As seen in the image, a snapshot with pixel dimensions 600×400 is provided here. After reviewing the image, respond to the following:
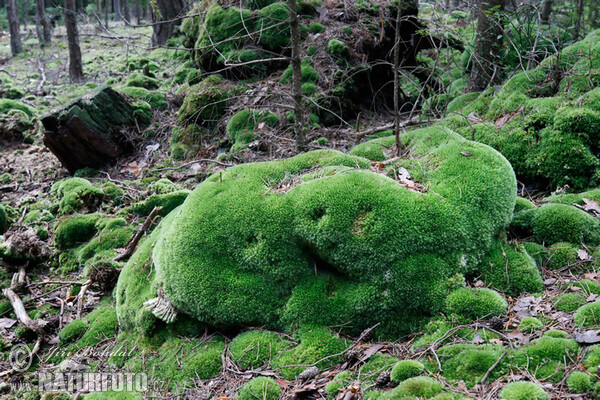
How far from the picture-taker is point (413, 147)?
4.86m

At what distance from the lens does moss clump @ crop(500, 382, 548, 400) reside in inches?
90.5

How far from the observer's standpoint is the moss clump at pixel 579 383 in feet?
7.64

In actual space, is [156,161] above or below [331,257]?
below

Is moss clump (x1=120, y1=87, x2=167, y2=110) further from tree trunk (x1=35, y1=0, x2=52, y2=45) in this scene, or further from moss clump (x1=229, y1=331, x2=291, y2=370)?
tree trunk (x1=35, y1=0, x2=52, y2=45)

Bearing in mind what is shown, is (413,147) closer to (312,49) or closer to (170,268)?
(170,268)

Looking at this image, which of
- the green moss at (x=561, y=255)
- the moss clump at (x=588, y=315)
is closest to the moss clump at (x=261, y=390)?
the moss clump at (x=588, y=315)

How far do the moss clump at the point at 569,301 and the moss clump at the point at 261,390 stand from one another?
86.6 inches

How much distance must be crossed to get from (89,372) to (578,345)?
401 cm

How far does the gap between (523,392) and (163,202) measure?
529cm

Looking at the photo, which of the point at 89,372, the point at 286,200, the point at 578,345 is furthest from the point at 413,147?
the point at 89,372

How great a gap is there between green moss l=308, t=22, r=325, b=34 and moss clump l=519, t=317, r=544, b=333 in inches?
298

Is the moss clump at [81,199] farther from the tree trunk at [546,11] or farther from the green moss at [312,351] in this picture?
the tree trunk at [546,11]

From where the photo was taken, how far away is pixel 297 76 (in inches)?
214

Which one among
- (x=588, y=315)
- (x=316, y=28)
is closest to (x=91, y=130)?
(x=316, y=28)
